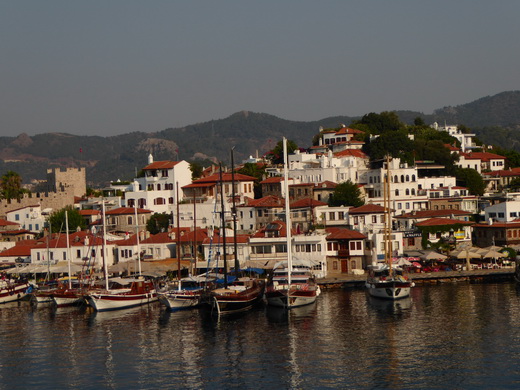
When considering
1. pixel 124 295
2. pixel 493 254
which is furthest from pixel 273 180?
pixel 124 295

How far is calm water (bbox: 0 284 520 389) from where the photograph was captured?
4900 centimetres

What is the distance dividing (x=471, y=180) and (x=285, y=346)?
71.2 meters

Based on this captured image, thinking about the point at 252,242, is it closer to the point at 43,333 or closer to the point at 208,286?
the point at 208,286

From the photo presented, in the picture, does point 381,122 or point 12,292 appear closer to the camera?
point 12,292

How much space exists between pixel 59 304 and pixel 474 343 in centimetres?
4105

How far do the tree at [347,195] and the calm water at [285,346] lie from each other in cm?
3174

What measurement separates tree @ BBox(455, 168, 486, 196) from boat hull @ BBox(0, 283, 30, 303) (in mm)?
62479

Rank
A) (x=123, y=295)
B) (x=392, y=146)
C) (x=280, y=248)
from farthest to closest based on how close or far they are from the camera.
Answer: (x=392, y=146) → (x=280, y=248) → (x=123, y=295)

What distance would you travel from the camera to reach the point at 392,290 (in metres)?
74.4

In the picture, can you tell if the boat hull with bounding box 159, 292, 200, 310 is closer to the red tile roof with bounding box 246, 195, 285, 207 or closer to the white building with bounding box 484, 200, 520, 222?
the red tile roof with bounding box 246, 195, 285, 207

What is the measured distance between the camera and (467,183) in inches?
4783

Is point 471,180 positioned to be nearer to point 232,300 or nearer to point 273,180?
point 273,180

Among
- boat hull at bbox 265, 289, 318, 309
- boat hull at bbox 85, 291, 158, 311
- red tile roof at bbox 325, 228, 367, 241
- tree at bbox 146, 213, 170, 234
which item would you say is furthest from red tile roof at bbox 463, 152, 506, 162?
boat hull at bbox 85, 291, 158, 311

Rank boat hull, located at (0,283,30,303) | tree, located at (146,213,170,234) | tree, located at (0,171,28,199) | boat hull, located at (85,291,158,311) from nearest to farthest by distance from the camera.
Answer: boat hull, located at (85,291,158,311) < boat hull, located at (0,283,30,303) < tree, located at (146,213,170,234) < tree, located at (0,171,28,199)
